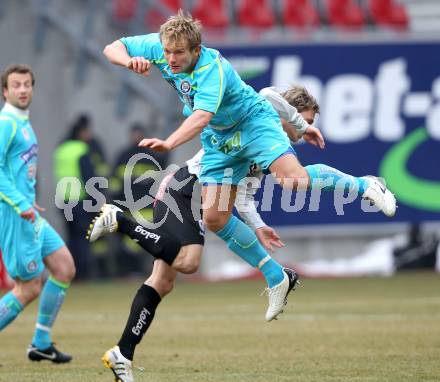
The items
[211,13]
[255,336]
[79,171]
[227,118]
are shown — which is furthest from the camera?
[211,13]

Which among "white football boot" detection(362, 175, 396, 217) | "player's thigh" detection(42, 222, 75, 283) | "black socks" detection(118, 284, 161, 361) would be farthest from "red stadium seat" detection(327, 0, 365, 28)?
"black socks" detection(118, 284, 161, 361)

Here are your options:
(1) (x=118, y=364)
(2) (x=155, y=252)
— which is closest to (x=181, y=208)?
(2) (x=155, y=252)

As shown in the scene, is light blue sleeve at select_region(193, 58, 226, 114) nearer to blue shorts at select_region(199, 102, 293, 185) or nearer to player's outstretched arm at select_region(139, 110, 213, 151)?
player's outstretched arm at select_region(139, 110, 213, 151)

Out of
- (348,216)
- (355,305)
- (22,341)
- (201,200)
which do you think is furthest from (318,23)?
(201,200)

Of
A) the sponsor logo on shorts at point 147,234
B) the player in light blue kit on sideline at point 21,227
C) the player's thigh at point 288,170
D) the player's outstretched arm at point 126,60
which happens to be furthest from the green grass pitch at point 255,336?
the player's outstretched arm at point 126,60

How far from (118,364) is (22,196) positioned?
2.19 metres

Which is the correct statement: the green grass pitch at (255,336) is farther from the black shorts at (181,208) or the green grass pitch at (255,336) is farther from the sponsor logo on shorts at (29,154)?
the sponsor logo on shorts at (29,154)

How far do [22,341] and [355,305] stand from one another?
180 inches

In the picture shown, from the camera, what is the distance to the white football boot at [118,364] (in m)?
7.72

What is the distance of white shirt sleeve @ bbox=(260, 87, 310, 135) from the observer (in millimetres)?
9133

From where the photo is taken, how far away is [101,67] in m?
19.8

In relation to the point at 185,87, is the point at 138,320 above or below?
below

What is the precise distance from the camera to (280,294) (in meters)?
8.97

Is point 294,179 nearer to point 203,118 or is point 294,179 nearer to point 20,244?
point 203,118
